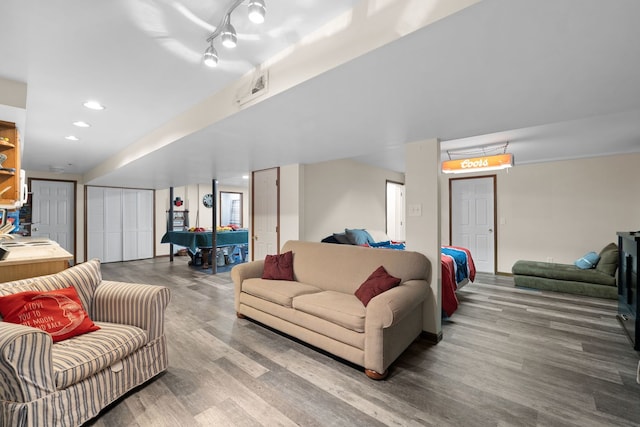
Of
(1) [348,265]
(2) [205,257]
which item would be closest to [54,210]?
(2) [205,257]

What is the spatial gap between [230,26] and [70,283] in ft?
6.95

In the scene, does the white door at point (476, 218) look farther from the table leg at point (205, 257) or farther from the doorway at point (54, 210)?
the doorway at point (54, 210)

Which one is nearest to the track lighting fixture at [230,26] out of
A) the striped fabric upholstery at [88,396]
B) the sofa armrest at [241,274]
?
the striped fabric upholstery at [88,396]

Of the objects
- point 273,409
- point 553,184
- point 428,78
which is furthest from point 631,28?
point 553,184

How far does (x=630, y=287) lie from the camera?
283 centimetres

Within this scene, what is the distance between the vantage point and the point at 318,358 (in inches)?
97.9

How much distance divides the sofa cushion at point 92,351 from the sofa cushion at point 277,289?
47.0 inches

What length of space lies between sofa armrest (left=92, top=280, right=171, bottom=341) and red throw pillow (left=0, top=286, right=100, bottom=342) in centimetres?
19

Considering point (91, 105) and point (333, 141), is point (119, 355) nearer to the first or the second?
point (91, 105)

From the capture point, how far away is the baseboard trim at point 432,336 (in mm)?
2781

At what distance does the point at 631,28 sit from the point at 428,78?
2.62 ft

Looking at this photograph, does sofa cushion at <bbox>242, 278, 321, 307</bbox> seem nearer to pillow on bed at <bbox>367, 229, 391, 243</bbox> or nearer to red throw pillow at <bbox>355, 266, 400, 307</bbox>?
red throw pillow at <bbox>355, 266, 400, 307</bbox>

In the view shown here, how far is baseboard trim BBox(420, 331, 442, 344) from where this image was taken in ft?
9.12

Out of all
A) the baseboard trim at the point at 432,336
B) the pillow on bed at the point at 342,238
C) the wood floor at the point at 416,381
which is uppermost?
the pillow on bed at the point at 342,238
